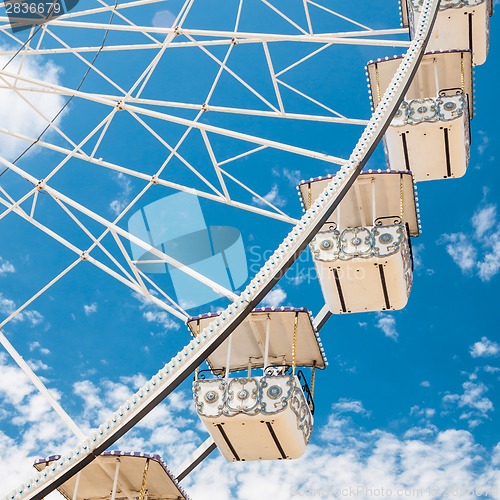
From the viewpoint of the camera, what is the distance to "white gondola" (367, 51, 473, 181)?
15062 mm

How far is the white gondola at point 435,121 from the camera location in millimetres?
15062

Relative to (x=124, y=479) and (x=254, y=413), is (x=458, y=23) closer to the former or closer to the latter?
(x=254, y=413)

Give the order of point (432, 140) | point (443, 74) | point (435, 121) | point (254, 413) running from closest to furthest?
point (254, 413)
point (435, 121)
point (432, 140)
point (443, 74)

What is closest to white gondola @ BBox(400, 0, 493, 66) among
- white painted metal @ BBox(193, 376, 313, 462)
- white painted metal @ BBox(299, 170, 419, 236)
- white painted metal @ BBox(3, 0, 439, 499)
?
white painted metal @ BBox(299, 170, 419, 236)

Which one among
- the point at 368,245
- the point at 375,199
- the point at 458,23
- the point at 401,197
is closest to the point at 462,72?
the point at 458,23

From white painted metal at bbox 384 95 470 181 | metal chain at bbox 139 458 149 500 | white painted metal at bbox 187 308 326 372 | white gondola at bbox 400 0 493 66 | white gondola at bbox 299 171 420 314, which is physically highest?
white gondola at bbox 400 0 493 66

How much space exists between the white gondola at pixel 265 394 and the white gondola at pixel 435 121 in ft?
11.7

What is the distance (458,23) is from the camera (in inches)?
656

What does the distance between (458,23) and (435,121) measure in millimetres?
2565

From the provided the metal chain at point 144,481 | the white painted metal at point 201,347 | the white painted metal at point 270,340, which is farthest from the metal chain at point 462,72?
the metal chain at point 144,481

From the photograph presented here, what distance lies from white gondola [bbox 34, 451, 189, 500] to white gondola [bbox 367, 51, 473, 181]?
601 cm

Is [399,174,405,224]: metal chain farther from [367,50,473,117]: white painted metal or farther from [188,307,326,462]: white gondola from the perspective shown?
[188,307,326,462]: white gondola

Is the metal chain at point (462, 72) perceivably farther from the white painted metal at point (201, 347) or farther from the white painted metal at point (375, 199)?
the white painted metal at point (201, 347)

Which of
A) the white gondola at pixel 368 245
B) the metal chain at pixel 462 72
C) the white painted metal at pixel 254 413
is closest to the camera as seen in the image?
the white painted metal at pixel 254 413
